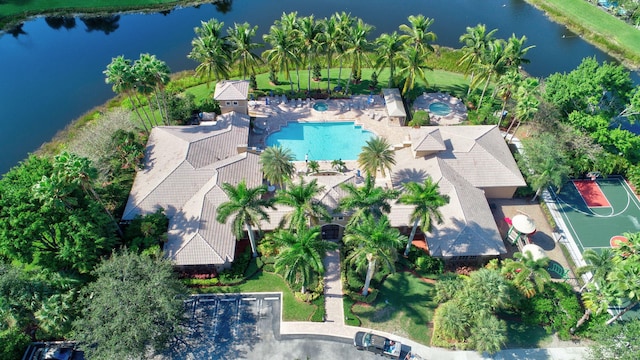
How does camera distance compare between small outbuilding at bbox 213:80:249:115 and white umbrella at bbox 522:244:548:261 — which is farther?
small outbuilding at bbox 213:80:249:115

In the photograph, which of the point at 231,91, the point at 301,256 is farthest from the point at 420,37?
the point at 301,256

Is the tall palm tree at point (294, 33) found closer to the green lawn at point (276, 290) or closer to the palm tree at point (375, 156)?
the palm tree at point (375, 156)

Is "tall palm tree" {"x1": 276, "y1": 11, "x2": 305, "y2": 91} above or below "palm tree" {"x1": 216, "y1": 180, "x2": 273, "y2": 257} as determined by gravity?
above

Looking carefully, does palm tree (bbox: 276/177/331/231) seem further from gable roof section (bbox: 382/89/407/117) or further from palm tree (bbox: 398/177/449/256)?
gable roof section (bbox: 382/89/407/117)

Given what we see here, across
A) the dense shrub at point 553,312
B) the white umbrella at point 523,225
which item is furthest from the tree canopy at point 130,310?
the white umbrella at point 523,225

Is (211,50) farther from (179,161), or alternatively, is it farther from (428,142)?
(428,142)

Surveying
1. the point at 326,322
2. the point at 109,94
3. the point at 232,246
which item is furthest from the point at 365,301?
the point at 109,94

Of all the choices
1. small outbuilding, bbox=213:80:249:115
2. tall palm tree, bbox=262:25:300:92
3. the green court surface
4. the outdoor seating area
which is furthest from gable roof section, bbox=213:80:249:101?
the green court surface
